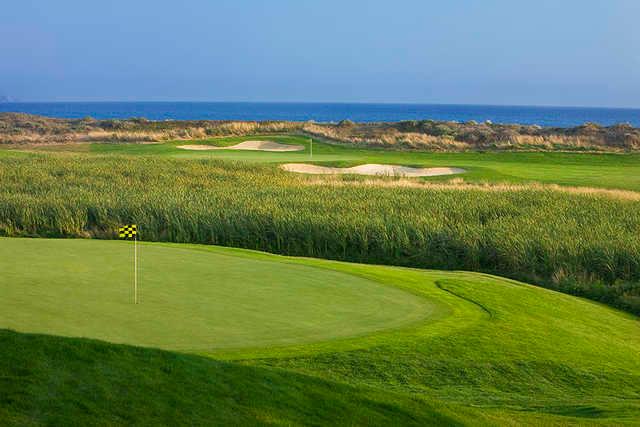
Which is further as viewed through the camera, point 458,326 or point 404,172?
point 404,172

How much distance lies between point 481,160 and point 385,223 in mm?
22028

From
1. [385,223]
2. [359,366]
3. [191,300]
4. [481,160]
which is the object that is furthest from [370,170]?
[359,366]

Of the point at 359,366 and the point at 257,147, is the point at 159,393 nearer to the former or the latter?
the point at 359,366

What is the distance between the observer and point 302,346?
752 centimetres

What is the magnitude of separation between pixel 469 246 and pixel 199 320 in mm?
8966

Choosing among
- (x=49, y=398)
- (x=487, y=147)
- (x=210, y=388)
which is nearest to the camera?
(x=49, y=398)

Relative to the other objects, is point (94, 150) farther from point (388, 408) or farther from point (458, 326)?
point (388, 408)

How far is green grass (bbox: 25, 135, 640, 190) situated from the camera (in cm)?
2991

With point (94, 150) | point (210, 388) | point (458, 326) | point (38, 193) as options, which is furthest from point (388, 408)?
point (94, 150)

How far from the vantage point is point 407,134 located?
181 feet

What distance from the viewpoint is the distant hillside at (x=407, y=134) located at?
48.6 metres

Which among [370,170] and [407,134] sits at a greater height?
[407,134]

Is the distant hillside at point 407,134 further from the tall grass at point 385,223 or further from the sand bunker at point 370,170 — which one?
the tall grass at point 385,223

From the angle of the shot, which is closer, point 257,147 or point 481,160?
point 481,160
